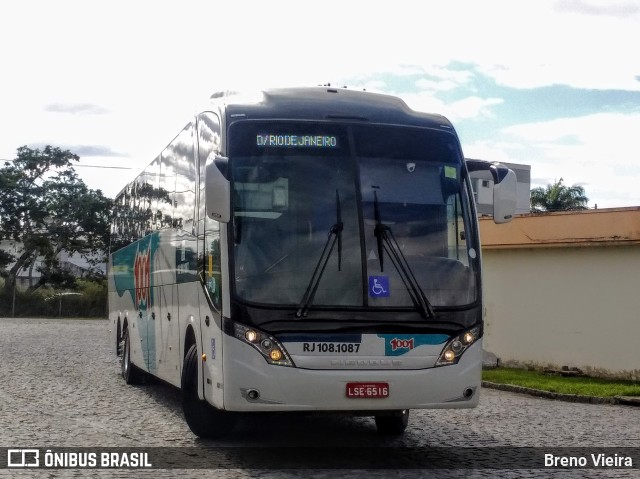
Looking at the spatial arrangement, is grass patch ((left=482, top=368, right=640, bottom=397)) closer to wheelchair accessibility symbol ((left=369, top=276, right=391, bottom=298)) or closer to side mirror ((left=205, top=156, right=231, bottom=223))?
wheelchair accessibility symbol ((left=369, top=276, right=391, bottom=298))

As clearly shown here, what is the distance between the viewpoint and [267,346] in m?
9.16

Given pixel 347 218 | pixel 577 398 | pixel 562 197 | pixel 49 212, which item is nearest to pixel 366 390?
pixel 347 218

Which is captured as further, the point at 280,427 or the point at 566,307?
the point at 566,307

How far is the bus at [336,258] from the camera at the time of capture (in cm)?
918

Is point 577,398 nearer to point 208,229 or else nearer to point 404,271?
point 404,271

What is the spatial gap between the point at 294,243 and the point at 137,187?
346 inches

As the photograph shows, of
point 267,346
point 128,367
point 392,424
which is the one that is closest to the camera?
point 267,346

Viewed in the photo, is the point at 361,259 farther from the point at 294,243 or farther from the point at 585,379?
the point at 585,379

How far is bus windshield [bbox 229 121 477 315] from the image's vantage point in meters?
9.34

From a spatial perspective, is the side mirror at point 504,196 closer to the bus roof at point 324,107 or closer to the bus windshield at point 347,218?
the bus windshield at point 347,218

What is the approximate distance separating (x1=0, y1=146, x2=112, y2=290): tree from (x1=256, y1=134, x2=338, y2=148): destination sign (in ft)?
190

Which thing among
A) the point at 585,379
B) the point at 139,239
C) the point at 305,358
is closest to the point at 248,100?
the point at 305,358

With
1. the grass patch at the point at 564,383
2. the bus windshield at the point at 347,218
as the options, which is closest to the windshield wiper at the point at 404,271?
the bus windshield at the point at 347,218

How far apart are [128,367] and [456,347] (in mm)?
9536
